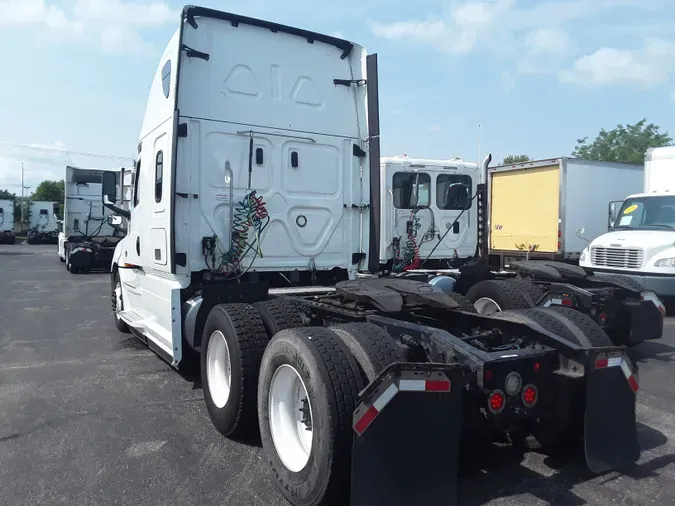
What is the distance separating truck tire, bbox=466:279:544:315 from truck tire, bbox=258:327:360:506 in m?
3.50

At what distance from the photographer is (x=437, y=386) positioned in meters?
3.07

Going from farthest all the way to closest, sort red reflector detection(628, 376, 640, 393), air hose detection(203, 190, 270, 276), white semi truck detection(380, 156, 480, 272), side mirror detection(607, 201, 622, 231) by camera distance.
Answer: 1. side mirror detection(607, 201, 622, 231)
2. white semi truck detection(380, 156, 480, 272)
3. air hose detection(203, 190, 270, 276)
4. red reflector detection(628, 376, 640, 393)

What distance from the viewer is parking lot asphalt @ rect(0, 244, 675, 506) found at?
12.4ft

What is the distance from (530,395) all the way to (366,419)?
1157mm

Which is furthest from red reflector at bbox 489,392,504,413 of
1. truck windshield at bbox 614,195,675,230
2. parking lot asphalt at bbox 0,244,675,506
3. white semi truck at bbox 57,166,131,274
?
white semi truck at bbox 57,166,131,274

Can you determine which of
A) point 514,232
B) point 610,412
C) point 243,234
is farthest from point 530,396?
point 514,232

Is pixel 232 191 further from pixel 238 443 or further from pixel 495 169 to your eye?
pixel 495 169

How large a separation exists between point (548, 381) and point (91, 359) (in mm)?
6040

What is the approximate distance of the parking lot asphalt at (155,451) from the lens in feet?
12.4

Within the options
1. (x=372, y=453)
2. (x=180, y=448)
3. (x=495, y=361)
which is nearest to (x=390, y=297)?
(x=495, y=361)

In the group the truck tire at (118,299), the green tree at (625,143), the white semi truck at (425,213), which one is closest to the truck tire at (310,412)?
the truck tire at (118,299)

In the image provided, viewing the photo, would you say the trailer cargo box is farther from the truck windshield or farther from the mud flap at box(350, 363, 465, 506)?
the mud flap at box(350, 363, 465, 506)

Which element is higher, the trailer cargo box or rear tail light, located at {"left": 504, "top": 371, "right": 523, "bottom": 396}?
the trailer cargo box

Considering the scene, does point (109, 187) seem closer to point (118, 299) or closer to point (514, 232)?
point (118, 299)
